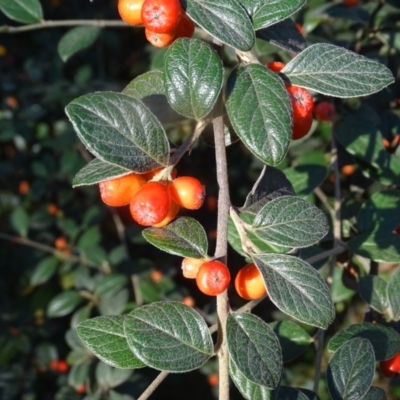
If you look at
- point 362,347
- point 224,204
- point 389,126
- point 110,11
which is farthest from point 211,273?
point 110,11

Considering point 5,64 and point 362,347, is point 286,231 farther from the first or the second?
point 5,64

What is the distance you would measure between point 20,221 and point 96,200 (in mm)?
395

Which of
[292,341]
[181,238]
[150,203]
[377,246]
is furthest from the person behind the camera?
[377,246]

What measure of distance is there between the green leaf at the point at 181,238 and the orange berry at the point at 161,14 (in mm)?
320

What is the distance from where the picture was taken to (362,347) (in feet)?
3.53

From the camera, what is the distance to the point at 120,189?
0.95 metres

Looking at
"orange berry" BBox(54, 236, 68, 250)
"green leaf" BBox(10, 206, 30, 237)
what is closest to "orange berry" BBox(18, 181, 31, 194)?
"green leaf" BBox(10, 206, 30, 237)

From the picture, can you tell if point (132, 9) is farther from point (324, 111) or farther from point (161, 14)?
point (324, 111)

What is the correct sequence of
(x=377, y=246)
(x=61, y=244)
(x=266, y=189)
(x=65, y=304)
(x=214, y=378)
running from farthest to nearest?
(x=214, y=378) < (x=61, y=244) < (x=65, y=304) < (x=377, y=246) < (x=266, y=189)

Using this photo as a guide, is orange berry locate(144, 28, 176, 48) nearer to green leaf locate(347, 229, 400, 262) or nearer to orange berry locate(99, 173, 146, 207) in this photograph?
orange berry locate(99, 173, 146, 207)

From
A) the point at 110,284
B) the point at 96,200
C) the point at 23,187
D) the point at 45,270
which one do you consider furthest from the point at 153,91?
the point at 23,187

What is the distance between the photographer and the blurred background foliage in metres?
1.80

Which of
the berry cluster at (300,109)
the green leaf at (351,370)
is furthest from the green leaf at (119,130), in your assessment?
the green leaf at (351,370)

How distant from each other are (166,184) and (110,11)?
7.56ft
